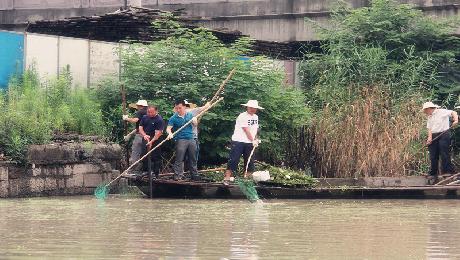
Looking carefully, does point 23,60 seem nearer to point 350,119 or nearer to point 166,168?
point 166,168

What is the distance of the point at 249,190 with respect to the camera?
1858 centimetres

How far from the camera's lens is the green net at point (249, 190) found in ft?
60.6

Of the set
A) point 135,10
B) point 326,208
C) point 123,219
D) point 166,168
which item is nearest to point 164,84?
point 166,168

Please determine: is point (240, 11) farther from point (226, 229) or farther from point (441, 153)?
point (226, 229)

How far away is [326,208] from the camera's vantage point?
666 inches

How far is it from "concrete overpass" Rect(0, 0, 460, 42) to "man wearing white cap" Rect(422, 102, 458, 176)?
677cm

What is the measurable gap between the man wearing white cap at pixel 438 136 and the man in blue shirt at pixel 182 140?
4712 millimetres

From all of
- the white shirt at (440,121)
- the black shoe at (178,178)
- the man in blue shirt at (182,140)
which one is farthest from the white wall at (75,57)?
the white shirt at (440,121)

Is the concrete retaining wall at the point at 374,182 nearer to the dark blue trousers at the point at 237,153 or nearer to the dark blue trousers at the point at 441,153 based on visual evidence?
the dark blue trousers at the point at 441,153

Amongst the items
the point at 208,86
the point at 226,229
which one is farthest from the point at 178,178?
the point at 226,229

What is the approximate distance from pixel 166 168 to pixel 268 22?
359 inches

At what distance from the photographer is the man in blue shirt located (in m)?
19.4

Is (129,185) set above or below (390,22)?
below

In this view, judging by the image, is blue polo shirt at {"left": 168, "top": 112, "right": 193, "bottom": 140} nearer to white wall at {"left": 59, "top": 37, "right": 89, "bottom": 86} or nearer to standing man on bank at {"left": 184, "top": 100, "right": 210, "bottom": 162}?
standing man on bank at {"left": 184, "top": 100, "right": 210, "bottom": 162}
